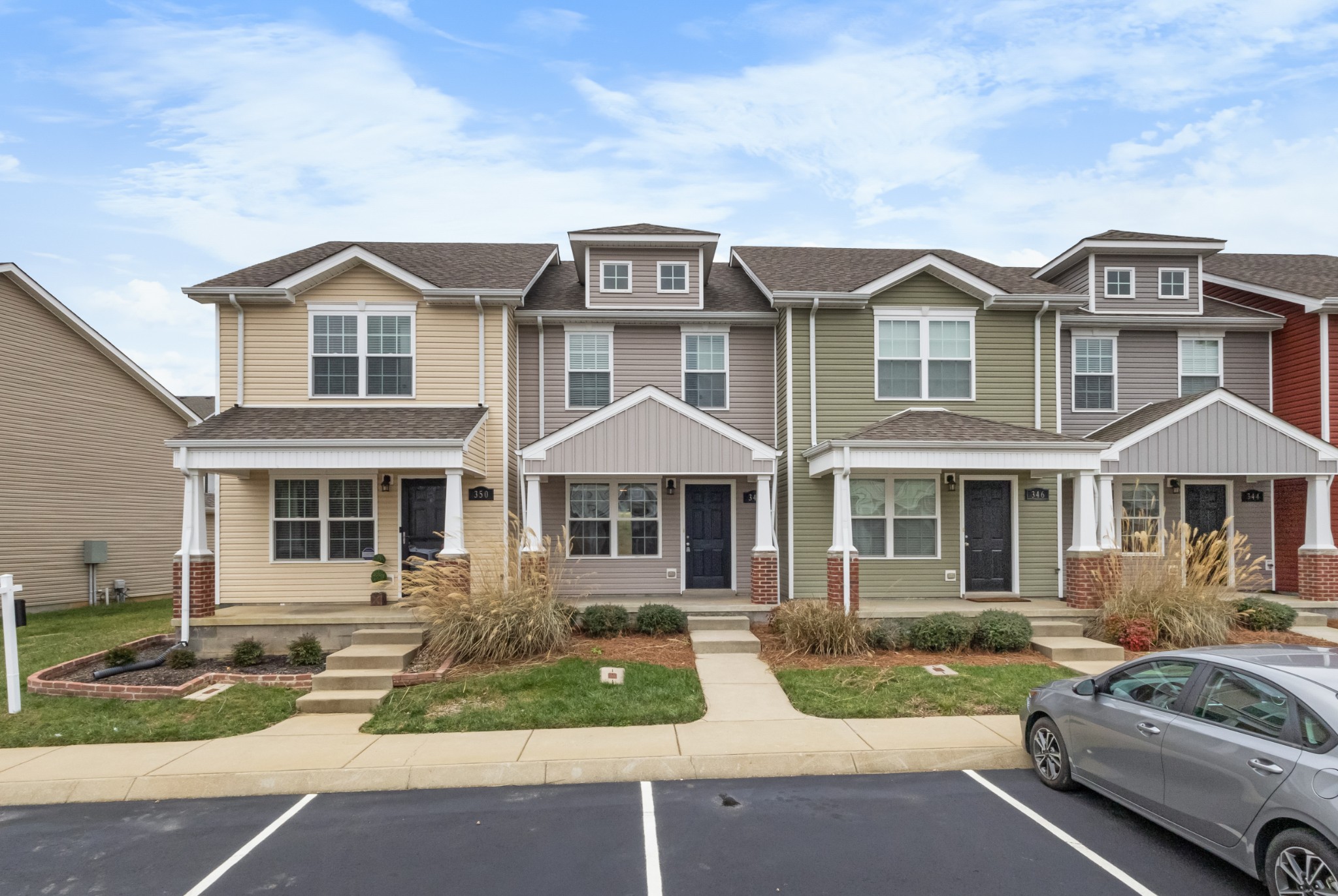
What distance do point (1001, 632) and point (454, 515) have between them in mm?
8951

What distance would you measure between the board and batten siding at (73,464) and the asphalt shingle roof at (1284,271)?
2731cm

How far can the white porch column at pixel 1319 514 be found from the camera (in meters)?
14.3

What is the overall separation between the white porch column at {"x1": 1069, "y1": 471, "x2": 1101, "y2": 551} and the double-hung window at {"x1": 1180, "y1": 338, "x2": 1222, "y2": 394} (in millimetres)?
4707

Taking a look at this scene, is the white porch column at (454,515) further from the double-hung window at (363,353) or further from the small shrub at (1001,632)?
the small shrub at (1001,632)

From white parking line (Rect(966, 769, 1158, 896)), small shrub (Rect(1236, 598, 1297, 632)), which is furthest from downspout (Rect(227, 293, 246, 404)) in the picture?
small shrub (Rect(1236, 598, 1297, 632))

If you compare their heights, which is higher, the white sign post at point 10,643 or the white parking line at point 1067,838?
the white sign post at point 10,643

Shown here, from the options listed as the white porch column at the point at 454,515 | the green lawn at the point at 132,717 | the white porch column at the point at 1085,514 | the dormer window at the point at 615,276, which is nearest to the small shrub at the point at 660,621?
the white porch column at the point at 454,515

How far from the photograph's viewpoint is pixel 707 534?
15.7 meters

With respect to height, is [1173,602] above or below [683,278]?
below

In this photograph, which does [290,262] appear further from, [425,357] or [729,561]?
[729,561]

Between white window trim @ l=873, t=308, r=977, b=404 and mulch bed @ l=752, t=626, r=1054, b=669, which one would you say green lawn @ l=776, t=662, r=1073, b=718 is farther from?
white window trim @ l=873, t=308, r=977, b=404

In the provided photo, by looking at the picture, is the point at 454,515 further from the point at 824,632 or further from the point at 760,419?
the point at 760,419

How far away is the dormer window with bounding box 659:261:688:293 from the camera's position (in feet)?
52.2

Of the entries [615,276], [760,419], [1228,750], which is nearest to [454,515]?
[615,276]
